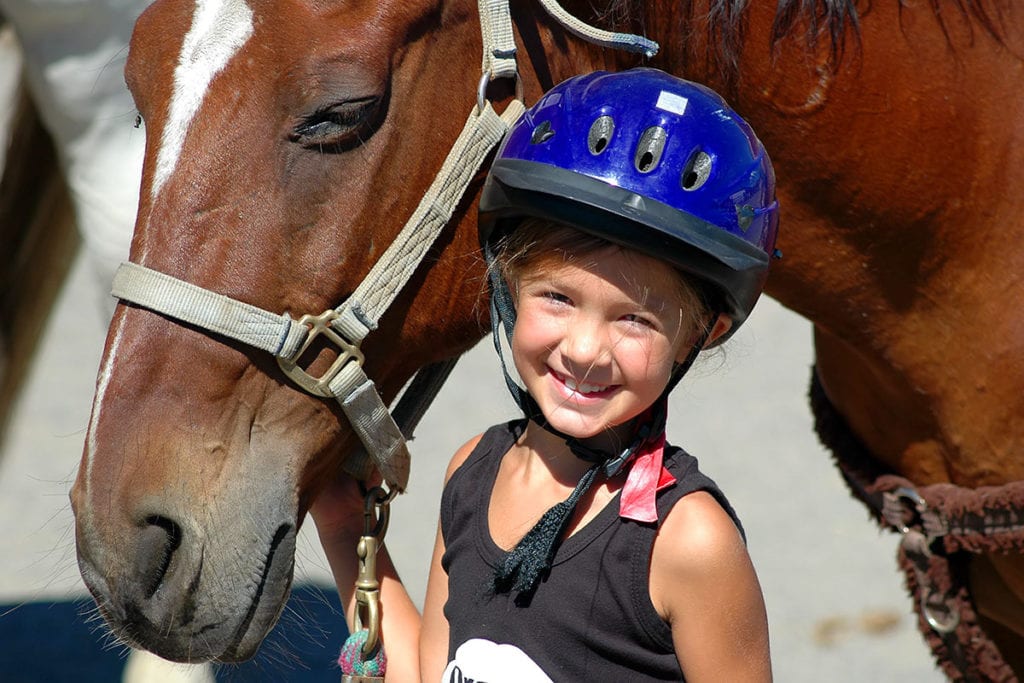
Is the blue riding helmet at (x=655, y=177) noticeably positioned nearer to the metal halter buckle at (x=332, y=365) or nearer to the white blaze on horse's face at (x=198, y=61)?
the metal halter buckle at (x=332, y=365)

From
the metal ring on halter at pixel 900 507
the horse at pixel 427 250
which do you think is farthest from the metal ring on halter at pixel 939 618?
the metal ring on halter at pixel 900 507


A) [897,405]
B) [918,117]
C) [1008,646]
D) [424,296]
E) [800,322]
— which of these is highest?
[918,117]

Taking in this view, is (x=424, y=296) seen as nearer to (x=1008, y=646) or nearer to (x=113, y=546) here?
(x=113, y=546)

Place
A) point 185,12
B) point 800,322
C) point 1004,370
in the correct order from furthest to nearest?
point 800,322, point 1004,370, point 185,12

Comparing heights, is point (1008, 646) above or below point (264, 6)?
below

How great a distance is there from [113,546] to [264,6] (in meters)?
0.75

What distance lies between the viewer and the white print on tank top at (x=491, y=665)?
147cm

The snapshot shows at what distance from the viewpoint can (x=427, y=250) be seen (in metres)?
1.69

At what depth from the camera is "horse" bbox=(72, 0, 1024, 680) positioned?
1.53m

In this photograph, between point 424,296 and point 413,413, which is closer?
point 424,296

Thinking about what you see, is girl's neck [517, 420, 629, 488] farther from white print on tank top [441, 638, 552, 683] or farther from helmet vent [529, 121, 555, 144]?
helmet vent [529, 121, 555, 144]

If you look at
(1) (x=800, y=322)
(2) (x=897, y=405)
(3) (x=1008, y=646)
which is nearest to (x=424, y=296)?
(2) (x=897, y=405)

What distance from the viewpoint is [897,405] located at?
87.3 inches

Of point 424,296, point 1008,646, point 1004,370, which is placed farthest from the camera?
point 1008,646
